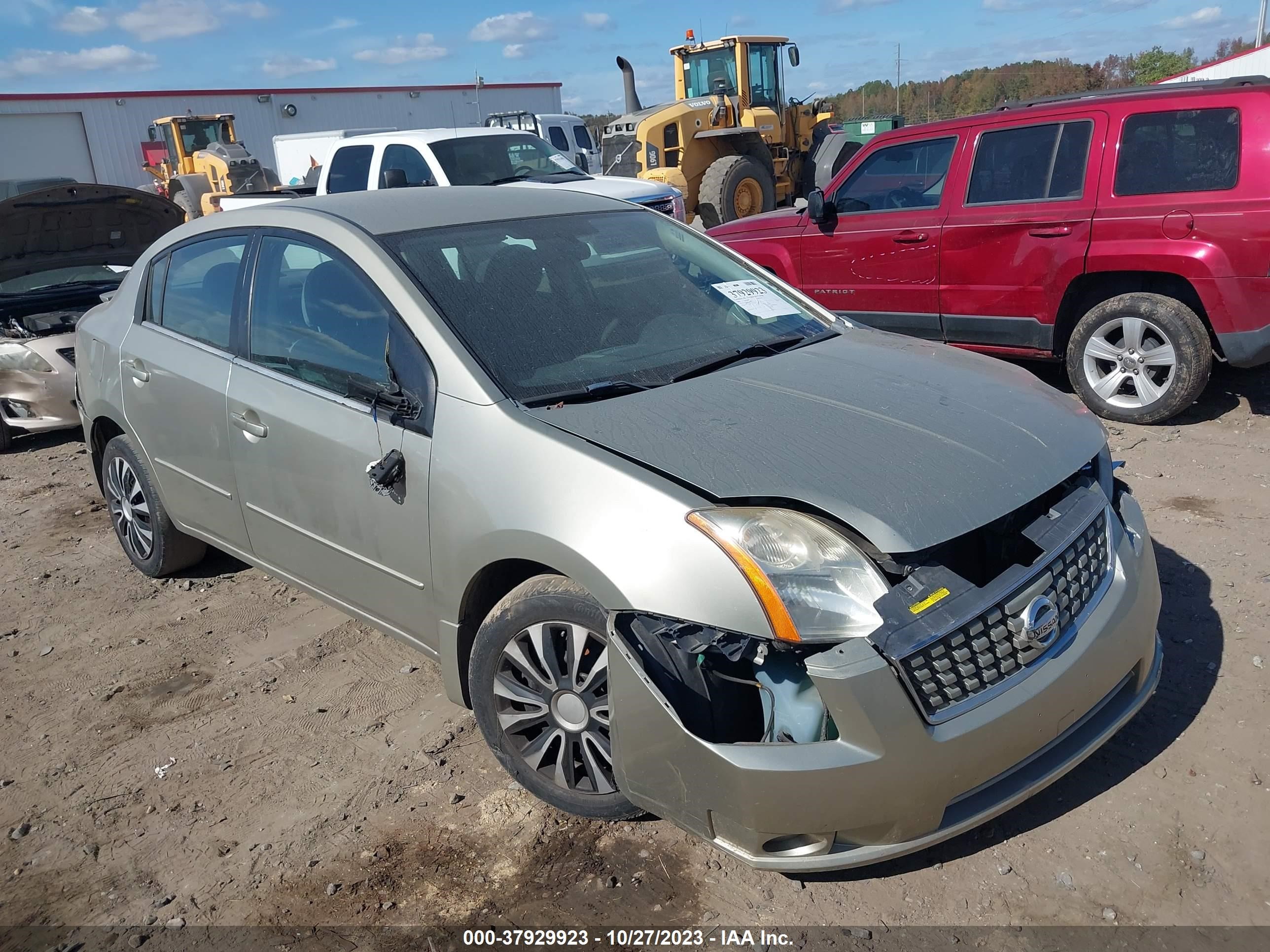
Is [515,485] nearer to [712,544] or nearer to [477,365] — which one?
[477,365]

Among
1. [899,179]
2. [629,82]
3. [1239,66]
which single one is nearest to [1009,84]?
[1239,66]

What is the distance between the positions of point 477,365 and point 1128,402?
15.2 ft

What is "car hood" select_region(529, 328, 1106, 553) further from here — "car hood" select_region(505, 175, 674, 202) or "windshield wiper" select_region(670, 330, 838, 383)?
"car hood" select_region(505, 175, 674, 202)

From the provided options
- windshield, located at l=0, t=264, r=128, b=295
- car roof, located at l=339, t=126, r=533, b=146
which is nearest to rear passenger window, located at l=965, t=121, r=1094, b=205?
car roof, located at l=339, t=126, r=533, b=146

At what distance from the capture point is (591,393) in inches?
113

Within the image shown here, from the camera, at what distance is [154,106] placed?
34375 millimetres

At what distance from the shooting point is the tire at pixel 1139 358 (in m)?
5.59

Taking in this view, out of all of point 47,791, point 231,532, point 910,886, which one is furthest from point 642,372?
point 47,791

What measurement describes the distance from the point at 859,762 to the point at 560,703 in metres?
0.88

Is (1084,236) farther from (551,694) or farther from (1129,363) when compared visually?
(551,694)

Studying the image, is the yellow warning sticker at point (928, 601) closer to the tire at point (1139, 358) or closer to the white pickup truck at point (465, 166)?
the tire at point (1139, 358)

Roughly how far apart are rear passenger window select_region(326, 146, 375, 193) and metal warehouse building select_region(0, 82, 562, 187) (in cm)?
2502

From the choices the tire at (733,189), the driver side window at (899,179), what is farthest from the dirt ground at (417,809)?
the tire at (733,189)

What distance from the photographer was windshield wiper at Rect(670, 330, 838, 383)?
3.12 m
